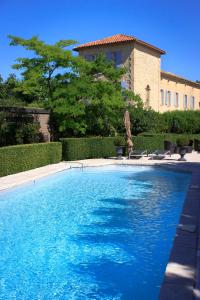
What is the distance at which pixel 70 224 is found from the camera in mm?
9859

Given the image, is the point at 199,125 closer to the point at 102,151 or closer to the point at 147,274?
the point at 102,151

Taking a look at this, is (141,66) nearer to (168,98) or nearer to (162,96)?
(162,96)

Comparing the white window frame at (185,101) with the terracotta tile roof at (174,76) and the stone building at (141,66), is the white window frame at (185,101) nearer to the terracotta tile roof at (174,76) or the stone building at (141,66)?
the terracotta tile roof at (174,76)

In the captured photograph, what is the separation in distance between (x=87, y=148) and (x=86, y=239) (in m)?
14.9

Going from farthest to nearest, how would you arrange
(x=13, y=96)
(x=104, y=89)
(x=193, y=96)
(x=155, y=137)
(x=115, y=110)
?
(x=193, y=96)
(x=13, y=96)
(x=155, y=137)
(x=115, y=110)
(x=104, y=89)

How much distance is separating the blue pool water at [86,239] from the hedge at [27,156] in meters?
1.48

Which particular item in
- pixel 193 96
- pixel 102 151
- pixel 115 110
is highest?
pixel 193 96

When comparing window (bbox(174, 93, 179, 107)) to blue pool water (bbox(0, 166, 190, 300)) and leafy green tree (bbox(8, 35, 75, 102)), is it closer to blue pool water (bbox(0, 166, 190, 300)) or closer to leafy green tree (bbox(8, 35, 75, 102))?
leafy green tree (bbox(8, 35, 75, 102))

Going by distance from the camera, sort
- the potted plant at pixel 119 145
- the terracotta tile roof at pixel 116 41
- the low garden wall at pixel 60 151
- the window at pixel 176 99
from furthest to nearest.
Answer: the window at pixel 176 99, the terracotta tile roof at pixel 116 41, the potted plant at pixel 119 145, the low garden wall at pixel 60 151

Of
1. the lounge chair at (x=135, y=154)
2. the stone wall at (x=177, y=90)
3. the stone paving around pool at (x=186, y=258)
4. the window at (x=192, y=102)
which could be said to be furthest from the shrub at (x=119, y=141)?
the window at (x=192, y=102)

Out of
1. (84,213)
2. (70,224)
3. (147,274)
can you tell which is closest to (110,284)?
(147,274)

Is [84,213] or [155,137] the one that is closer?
[84,213]

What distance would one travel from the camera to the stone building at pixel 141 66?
121 ft

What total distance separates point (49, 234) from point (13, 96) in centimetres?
3147
